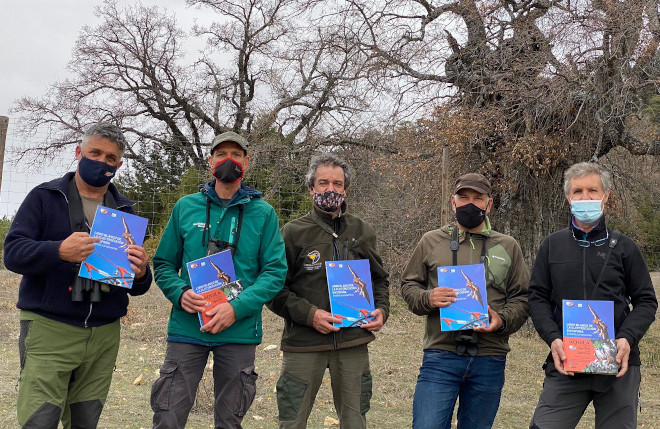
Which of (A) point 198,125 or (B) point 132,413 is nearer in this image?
(B) point 132,413

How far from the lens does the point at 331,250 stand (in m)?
3.95

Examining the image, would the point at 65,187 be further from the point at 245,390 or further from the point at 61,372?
the point at 245,390

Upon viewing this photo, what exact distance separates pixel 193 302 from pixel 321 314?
776mm

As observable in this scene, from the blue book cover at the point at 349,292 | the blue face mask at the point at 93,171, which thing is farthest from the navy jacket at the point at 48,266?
the blue book cover at the point at 349,292

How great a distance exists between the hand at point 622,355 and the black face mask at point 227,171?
2389 mm

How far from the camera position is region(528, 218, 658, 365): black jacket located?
3.48 metres

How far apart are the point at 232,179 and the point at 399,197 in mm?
10413

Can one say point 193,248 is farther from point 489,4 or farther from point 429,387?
point 489,4

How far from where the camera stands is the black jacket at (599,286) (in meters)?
3.48

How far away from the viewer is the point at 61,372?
3416 mm

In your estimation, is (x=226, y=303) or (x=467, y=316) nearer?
(x=226, y=303)

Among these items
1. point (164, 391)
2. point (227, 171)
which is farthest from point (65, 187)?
point (164, 391)

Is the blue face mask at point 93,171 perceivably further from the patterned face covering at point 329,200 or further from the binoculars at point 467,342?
the binoculars at point 467,342

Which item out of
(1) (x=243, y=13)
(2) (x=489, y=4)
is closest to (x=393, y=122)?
(2) (x=489, y=4)
